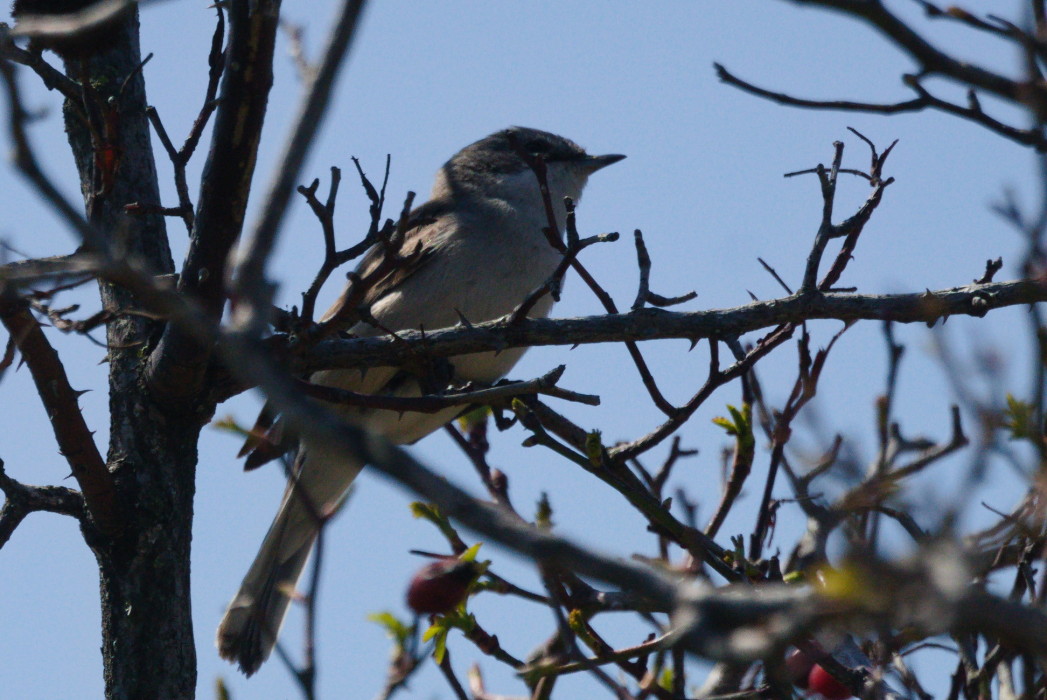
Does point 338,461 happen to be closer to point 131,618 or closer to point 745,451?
point 131,618

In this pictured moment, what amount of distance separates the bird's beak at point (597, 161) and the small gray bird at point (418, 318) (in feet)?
3.61

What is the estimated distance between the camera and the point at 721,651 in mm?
1438

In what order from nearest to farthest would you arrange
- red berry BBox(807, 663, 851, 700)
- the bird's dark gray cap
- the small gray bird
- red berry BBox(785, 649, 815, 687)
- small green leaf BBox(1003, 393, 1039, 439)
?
small green leaf BBox(1003, 393, 1039, 439) → red berry BBox(785, 649, 815, 687) → red berry BBox(807, 663, 851, 700) → the small gray bird → the bird's dark gray cap

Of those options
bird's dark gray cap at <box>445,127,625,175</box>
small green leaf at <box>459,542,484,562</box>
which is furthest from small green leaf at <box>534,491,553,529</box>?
bird's dark gray cap at <box>445,127,625,175</box>

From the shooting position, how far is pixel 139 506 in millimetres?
4141

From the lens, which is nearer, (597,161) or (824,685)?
(824,685)

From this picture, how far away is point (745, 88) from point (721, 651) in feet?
4.94

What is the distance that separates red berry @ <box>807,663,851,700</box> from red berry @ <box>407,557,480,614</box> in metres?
1.14

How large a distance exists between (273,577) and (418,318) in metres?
1.45

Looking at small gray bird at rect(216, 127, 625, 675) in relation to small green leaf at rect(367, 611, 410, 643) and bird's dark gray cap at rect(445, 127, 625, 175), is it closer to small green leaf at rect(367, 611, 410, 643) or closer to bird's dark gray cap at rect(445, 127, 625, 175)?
bird's dark gray cap at rect(445, 127, 625, 175)

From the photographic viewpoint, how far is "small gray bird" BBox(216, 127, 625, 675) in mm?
5684

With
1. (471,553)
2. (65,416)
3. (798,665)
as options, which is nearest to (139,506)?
(65,416)

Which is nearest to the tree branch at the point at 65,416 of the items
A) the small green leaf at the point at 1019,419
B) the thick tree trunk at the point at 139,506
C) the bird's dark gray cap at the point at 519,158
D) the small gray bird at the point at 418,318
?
the thick tree trunk at the point at 139,506

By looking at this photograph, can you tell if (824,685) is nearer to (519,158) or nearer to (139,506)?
(139,506)
